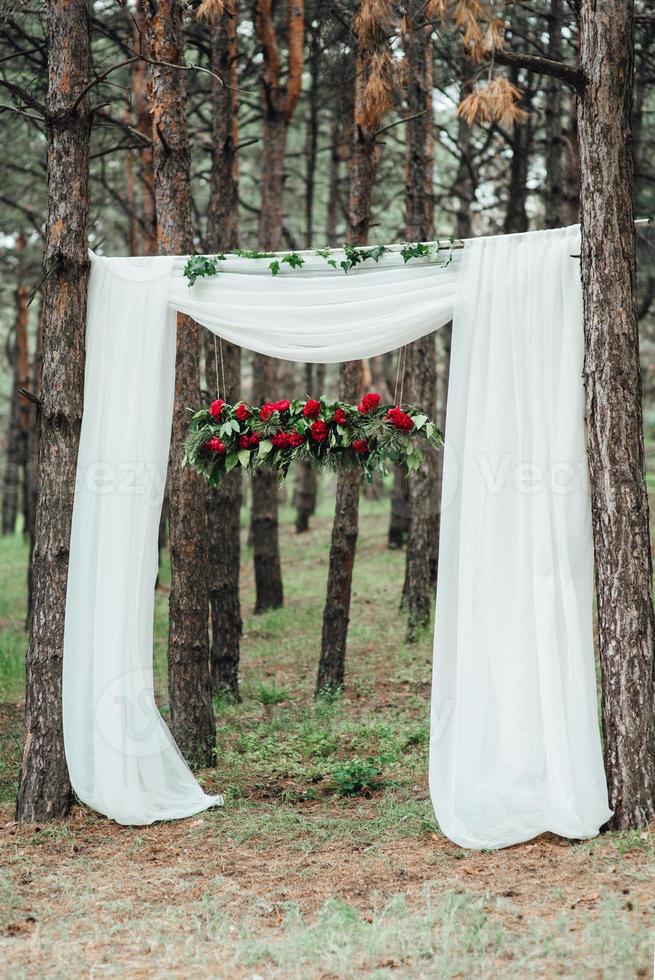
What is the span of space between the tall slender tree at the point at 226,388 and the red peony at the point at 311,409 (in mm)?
2506

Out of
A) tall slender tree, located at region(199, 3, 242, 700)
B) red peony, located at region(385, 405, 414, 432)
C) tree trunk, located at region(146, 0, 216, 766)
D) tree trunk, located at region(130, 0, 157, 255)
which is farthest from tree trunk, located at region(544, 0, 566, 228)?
red peony, located at region(385, 405, 414, 432)

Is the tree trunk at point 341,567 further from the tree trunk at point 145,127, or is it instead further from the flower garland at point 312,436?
the tree trunk at point 145,127

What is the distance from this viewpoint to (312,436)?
231 inches

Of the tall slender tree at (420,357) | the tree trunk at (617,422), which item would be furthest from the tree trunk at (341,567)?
the tree trunk at (617,422)

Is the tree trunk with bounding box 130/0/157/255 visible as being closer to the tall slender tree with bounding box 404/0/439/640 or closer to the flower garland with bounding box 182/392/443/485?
the tall slender tree with bounding box 404/0/439/640

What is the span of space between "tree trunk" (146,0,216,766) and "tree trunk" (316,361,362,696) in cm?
192

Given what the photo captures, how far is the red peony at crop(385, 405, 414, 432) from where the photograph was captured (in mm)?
5777

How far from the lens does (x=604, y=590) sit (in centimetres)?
518

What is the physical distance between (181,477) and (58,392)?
1179 mm

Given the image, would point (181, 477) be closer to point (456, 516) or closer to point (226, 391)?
point (226, 391)

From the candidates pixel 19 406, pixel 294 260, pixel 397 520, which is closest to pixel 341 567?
pixel 294 260

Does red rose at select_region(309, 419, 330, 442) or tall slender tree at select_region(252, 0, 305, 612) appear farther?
tall slender tree at select_region(252, 0, 305, 612)

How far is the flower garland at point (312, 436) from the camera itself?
580 cm

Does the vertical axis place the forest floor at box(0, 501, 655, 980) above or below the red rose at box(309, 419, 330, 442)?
below
